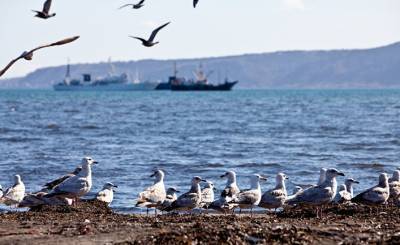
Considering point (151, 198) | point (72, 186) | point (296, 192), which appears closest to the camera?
point (72, 186)

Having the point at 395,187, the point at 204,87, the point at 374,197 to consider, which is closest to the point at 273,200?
the point at 374,197

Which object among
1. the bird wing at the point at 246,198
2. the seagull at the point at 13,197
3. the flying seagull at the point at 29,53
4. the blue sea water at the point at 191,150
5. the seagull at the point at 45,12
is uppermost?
the seagull at the point at 45,12

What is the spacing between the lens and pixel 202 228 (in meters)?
12.4

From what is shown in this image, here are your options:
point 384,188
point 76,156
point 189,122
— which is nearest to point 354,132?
point 189,122

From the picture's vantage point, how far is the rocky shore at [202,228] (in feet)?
39.0

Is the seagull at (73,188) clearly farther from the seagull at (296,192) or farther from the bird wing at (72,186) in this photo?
the seagull at (296,192)

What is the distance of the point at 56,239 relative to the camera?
41.5 ft

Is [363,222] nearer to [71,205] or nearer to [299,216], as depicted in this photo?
[299,216]

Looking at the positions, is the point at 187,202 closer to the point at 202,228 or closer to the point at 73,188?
the point at 73,188

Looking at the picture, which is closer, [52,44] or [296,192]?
[52,44]

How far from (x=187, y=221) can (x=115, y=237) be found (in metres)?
2.46

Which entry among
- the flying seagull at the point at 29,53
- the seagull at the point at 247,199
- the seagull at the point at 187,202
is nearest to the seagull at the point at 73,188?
the seagull at the point at 187,202

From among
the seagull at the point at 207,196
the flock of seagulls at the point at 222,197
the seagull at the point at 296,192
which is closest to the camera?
the flock of seagulls at the point at 222,197

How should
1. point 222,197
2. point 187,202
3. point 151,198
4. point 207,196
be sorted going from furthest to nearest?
1. point 207,196
2. point 151,198
3. point 222,197
4. point 187,202
